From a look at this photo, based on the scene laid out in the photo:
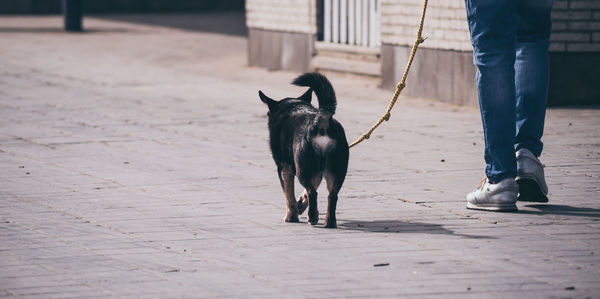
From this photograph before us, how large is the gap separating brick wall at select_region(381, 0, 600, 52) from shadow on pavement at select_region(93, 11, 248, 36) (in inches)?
432

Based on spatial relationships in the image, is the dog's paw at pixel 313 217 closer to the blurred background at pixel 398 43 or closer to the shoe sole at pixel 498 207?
the shoe sole at pixel 498 207

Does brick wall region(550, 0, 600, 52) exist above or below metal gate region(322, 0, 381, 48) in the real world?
above

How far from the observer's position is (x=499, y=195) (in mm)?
6352

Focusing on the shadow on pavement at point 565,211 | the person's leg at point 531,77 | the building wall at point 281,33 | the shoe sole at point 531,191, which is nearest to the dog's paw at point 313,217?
the shadow on pavement at point 565,211

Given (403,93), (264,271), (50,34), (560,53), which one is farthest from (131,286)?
(50,34)

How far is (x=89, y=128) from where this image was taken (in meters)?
10.5

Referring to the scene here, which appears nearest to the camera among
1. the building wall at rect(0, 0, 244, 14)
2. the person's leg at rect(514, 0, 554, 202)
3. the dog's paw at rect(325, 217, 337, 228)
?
the dog's paw at rect(325, 217, 337, 228)

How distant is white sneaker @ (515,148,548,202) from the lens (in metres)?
6.58

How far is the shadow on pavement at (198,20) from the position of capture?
2605cm

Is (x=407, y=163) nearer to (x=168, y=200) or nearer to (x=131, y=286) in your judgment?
(x=168, y=200)

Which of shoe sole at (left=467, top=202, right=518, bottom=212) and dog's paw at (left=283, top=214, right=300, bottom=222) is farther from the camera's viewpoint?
shoe sole at (left=467, top=202, right=518, bottom=212)

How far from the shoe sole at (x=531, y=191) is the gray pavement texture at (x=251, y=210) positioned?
100mm

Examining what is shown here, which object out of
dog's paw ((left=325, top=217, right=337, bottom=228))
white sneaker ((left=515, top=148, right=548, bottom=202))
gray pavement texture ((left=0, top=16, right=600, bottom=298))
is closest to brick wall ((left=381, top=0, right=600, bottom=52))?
gray pavement texture ((left=0, top=16, right=600, bottom=298))

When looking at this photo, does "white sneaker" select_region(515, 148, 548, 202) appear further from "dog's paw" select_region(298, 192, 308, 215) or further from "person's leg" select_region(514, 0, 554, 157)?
"dog's paw" select_region(298, 192, 308, 215)
